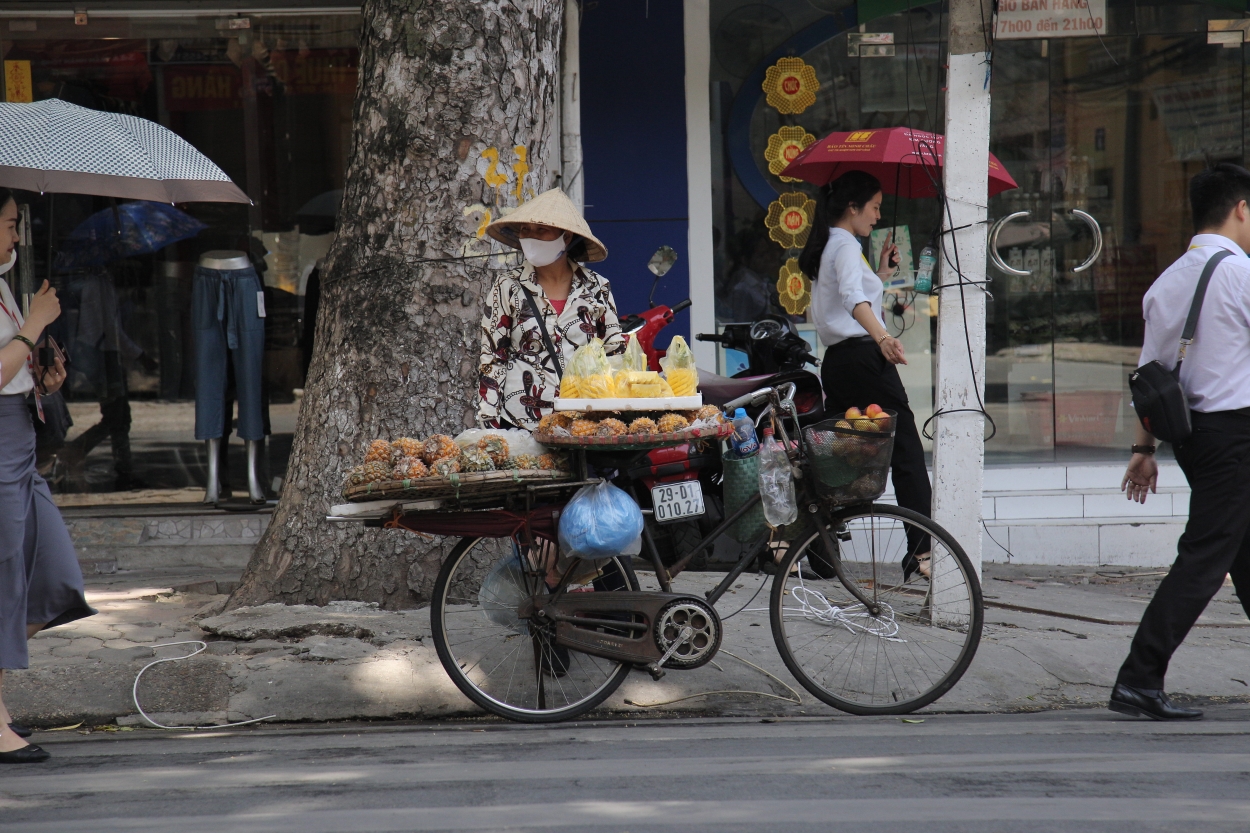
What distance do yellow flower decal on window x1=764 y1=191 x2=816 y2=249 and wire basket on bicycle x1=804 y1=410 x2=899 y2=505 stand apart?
3.89 m

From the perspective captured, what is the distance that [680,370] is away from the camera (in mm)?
4387

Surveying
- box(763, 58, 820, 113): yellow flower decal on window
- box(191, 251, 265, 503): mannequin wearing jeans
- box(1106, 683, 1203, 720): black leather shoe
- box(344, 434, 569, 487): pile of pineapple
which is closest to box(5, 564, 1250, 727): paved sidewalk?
box(1106, 683, 1203, 720): black leather shoe

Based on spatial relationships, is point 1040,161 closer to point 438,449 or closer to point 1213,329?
point 1213,329

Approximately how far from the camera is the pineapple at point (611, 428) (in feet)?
13.3

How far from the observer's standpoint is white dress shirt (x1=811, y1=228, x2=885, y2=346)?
5.87 m

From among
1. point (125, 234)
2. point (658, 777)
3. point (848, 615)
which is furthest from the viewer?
point (125, 234)

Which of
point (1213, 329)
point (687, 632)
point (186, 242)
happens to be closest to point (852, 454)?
point (687, 632)

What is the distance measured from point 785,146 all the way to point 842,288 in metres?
2.46

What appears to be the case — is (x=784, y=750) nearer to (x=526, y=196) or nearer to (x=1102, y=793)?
(x=1102, y=793)

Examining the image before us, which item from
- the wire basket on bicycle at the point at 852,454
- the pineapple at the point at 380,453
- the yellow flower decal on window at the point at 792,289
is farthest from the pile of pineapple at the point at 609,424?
the yellow flower decal on window at the point at 792,289

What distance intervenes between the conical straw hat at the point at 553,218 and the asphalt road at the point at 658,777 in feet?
6.24

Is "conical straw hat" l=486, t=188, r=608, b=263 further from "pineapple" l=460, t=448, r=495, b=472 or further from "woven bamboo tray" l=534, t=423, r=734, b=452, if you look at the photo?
"pineapple" l=460, t=448, r=495, b=472

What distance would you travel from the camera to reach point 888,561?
502cm

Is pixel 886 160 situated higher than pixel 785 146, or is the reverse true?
pixel 785 146
